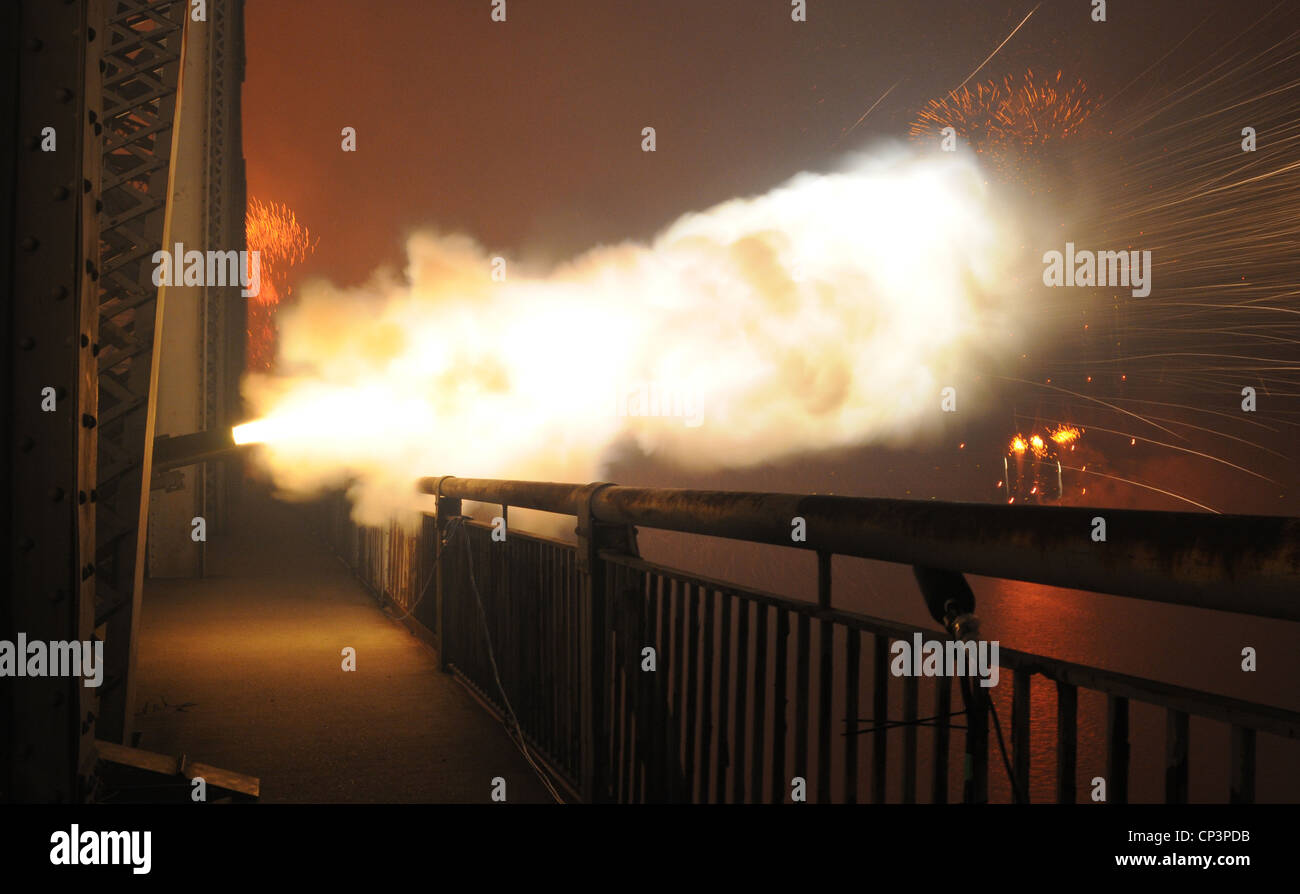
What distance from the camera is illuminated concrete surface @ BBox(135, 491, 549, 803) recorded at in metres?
4.90

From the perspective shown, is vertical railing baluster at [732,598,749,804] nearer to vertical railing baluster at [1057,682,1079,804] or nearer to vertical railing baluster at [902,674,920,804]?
vertical railing baluster at [902,674,920,804]

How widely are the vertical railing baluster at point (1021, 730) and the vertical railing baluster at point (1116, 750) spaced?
15 cm

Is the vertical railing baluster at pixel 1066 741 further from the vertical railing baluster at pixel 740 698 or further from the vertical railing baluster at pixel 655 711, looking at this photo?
the vertical railing baluster at pixel 655 711

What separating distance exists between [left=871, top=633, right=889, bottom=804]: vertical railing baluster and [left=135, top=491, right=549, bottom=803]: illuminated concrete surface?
2.73 meters

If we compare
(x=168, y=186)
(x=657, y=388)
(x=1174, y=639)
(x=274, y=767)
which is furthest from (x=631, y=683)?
(x=1174, y=639)

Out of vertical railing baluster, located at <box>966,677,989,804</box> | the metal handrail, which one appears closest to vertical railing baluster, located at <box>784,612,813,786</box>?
the metal handrail

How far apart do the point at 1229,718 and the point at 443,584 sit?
6591mm

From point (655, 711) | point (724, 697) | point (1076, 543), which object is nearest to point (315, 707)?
point (655, 711)

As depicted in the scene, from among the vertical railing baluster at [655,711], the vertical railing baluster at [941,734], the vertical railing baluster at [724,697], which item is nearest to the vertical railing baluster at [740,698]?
the vertical railing baluster at [724,697]

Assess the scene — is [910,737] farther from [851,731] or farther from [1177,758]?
[1177,758]

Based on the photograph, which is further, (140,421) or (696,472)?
(696,472)

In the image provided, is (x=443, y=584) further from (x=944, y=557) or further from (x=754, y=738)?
(x=944, y=557)
